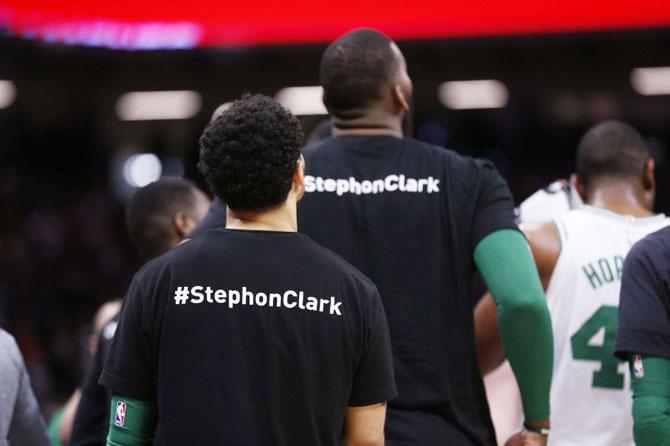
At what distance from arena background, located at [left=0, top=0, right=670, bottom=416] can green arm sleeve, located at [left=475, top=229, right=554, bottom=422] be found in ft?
33.0

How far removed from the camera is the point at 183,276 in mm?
2209

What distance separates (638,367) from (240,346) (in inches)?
46.2

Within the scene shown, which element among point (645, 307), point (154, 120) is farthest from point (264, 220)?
point (154, 120)

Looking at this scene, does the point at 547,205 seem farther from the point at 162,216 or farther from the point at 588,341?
the point at 162,216

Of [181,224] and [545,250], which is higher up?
[181,224]

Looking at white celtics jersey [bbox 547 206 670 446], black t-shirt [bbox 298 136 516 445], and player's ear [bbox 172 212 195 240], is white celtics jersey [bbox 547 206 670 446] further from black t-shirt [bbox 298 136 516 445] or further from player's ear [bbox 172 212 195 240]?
player's ear [bbox 172 212 195 240]

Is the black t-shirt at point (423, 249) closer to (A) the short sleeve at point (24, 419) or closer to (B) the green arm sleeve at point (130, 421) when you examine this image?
(B) the green arm sleeve at point (130, 421)

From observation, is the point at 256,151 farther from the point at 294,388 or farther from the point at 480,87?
the point at 480,87

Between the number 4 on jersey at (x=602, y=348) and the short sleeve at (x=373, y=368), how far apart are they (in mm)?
1418

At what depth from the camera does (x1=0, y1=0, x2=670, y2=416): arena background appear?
14312 millimetres

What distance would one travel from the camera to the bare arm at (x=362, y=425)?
7.54ft

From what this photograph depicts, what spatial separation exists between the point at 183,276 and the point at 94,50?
14054mm

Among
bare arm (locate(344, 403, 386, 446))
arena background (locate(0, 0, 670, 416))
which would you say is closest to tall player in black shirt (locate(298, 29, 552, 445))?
bare arm (locate(344, 403, 386, 446))

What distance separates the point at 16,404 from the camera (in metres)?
3.10
